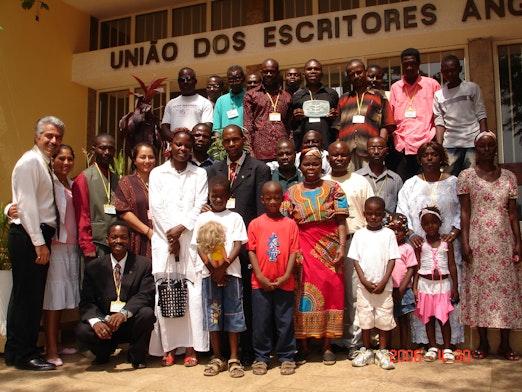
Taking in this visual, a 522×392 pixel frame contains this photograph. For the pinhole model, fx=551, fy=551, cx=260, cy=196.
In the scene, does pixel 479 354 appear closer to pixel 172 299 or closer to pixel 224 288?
pixel 224 288

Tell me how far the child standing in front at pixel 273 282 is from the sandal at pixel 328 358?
0.30 metres

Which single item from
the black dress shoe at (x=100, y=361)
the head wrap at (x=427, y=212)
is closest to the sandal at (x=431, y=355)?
the head wrap at (x=427, y=212)

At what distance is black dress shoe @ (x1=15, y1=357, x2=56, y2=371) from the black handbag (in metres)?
1.06

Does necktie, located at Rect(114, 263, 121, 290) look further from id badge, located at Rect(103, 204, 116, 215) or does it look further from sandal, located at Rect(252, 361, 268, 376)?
sandal, located at Rect(252, 361, 268, 376)

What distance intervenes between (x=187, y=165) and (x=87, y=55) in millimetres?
6992

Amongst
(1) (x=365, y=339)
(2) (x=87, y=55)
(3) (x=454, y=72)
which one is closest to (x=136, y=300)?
(1) (x=365, y=339)

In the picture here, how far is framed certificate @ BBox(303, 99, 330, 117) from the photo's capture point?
240 inches

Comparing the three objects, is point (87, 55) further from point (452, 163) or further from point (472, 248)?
point (472, 248)

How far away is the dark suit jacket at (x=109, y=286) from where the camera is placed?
197 inches

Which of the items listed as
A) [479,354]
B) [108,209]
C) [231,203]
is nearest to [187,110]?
[108,209]

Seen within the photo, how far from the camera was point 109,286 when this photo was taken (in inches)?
198

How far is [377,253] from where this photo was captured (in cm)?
475

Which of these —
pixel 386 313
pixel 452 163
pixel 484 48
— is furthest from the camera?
pixel 484 48

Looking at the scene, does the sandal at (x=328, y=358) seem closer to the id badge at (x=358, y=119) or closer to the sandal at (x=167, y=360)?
the sandal at (x=167, y=360)
